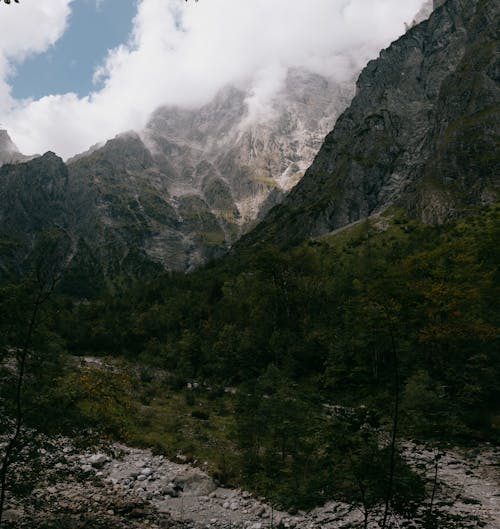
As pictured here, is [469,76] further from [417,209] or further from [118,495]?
[118,495]

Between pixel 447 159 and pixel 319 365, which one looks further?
pixel 447 159

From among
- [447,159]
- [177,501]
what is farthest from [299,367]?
[447,159]

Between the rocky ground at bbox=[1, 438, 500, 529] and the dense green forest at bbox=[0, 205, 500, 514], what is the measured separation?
2.00 m

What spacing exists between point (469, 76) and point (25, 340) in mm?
196646

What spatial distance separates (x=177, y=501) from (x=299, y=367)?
137 ft

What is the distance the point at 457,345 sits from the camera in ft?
151

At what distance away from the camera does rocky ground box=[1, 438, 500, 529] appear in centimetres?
2327

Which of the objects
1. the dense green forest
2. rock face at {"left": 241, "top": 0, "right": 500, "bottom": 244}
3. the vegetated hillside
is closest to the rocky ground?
the dense green forest

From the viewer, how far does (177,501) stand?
28719mm

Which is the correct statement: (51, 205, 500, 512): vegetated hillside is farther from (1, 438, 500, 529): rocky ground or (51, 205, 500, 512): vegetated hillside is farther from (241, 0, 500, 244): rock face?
(241, 0, 500, 244): rock face

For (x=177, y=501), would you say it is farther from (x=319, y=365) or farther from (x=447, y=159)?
(x=447, y=159)

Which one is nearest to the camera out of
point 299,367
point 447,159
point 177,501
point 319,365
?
point 177,501

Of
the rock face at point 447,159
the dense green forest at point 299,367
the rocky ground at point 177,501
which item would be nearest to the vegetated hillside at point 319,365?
the dense green forest at point 299,367

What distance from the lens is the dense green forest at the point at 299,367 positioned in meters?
14.9
